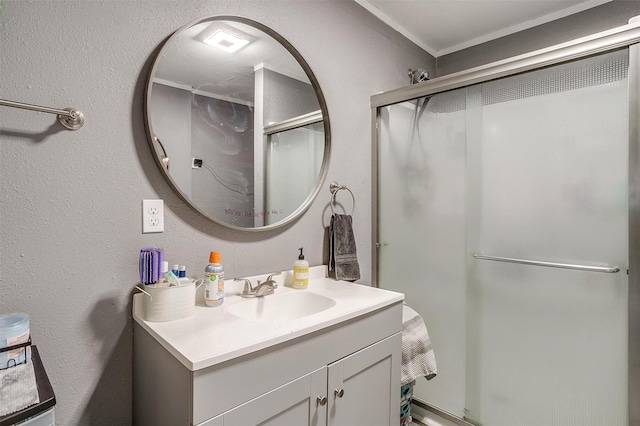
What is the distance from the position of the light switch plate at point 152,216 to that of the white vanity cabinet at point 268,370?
0.83 feet

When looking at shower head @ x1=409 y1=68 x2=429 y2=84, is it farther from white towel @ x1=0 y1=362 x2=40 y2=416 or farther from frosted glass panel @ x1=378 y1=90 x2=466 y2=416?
white towel @ x1=0 y1=362 x2=40 y2=416

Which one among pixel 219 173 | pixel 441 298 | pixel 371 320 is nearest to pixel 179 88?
pixel 219 173

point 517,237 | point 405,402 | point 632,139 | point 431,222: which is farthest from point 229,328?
point 632,139

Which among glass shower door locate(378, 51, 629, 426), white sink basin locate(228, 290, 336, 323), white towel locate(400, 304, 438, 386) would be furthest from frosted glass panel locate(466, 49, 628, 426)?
white sink basin locate(228, 290, 336, 323)

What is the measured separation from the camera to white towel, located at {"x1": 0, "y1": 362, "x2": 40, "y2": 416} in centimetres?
64

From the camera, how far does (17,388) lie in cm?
71

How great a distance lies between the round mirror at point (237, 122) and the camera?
1.23 meters

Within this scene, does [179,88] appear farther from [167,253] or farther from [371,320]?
[371,320]

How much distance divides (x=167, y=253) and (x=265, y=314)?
0.43 meters

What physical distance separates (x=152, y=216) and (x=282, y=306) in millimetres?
604

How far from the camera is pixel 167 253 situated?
122cm

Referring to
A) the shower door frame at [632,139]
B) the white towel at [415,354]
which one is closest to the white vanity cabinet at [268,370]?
the white towel at [415,354]

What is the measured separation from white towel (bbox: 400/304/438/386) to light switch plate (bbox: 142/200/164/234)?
1.16 m

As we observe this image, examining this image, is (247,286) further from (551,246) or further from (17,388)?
(551,246)
